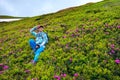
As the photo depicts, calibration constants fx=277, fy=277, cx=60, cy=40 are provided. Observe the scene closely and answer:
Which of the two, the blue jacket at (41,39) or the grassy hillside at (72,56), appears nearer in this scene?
the grassy hillside at (72,56)

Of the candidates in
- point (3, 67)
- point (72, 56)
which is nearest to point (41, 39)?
point (72, 56)

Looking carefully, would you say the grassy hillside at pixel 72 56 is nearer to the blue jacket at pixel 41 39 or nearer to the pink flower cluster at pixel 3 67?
the pink flower cluster at pixel 3 67

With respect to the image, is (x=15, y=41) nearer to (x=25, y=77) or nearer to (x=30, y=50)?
(x=30, y=50)

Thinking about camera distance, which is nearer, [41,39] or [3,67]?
[3,67]

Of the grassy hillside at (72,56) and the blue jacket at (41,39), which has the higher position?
the blue jacket at (41,39)

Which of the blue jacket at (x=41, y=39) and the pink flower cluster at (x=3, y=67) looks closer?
the pink flower cluster at (x=3, y=67)

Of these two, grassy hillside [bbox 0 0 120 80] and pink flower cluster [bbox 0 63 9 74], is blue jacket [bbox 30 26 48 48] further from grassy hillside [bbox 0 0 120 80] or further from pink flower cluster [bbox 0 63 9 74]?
pink flower cluster [bbox 0 63 9 74]

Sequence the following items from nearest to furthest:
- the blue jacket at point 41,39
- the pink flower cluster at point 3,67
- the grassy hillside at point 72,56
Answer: the grassy hillside at point 72,56 < the pink flower cluster at point 3,67 < the blue jacket at point 41,39

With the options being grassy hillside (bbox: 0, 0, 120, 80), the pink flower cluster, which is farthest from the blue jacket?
the pink flower cluster

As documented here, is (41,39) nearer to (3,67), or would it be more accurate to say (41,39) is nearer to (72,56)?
(72,56)

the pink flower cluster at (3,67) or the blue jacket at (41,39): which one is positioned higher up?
the blue jacket at (41,39)

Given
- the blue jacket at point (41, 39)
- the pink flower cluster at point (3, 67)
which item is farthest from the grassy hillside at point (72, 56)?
the blue jacket at point (41, 39)

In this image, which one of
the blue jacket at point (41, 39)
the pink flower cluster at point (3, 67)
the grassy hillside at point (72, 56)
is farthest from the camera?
the blue jacket at point (41, 39)

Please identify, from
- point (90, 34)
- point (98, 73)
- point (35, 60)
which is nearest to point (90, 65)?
point (98, 73)
